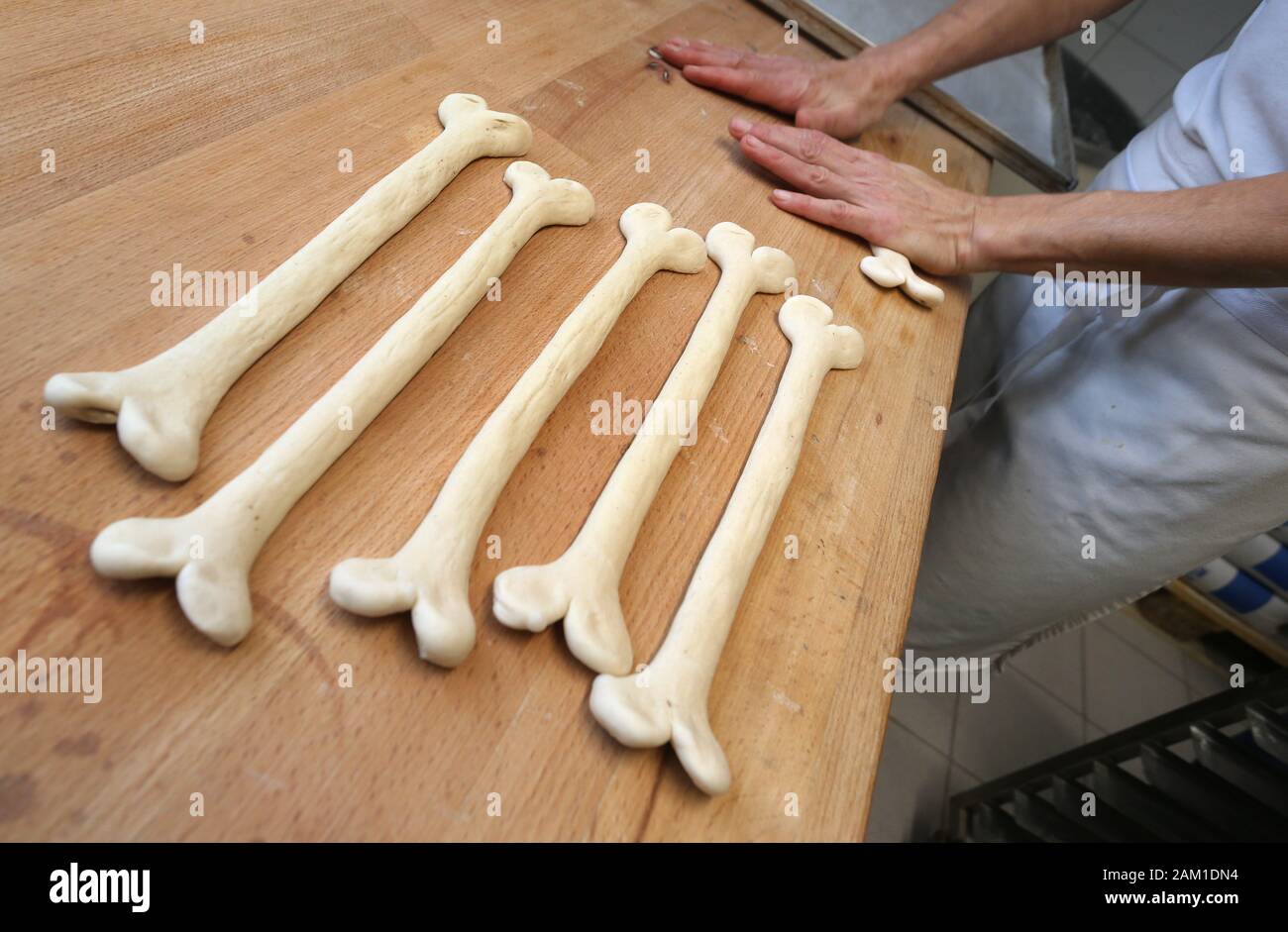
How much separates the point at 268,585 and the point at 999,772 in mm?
2423

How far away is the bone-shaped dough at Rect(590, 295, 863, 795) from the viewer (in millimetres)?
745

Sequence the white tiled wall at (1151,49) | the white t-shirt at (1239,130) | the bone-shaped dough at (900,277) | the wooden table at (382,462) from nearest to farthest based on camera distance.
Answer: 1. the wooden table at (382,462)
2. the white t-shirt at (1239,130)
3. the bone-shaped dough at (900,277)
4. the white tiled wall at (1151,49)

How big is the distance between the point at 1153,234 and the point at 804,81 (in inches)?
30.1

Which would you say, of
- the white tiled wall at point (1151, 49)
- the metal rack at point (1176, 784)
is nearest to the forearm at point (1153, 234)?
the metal rack at point (1176, 784)

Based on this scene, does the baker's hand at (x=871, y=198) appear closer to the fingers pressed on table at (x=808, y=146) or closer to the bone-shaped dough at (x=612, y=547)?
the fingers pressed on table at (x=808, y=146)

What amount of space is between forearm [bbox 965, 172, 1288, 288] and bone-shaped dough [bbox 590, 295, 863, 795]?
0.41m

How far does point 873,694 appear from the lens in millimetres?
882

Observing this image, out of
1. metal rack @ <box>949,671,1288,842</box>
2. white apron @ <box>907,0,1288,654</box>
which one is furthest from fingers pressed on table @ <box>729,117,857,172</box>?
metal rack @ <box>949,671,1288,842</box>

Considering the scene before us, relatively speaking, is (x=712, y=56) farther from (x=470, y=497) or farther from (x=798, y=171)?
(x=470, y=497)

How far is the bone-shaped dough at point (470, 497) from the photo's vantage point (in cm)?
73

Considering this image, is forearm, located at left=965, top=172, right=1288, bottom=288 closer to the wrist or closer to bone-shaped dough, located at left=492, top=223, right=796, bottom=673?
the wrist

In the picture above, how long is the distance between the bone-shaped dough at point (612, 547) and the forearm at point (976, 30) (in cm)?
86

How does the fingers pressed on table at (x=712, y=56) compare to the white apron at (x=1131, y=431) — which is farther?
the fingers pressed on table at (x=712, y=56)

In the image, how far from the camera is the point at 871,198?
4.60 feet
